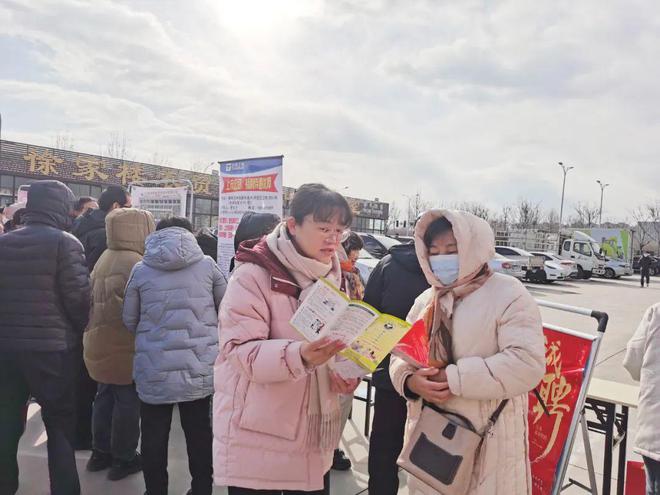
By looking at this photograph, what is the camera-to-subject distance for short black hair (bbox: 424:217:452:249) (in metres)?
1.93

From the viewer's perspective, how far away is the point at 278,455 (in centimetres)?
166

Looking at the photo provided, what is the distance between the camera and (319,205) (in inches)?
66.9

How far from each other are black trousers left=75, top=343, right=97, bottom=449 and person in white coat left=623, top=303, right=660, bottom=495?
3.69 metres

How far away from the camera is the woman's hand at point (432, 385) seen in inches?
69.9

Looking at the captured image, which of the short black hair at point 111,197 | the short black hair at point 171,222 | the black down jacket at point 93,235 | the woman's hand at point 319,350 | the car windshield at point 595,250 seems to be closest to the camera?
the woman's hand at point 319,350

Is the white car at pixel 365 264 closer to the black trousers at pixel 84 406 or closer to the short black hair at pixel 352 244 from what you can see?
the short black hair at pixel 352 244

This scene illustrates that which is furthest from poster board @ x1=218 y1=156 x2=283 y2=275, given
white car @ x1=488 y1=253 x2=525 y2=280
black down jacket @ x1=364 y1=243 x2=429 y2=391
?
white car @ x1=488 y1=253 x2=525 y2=280

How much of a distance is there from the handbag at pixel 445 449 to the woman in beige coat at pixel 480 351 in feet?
0.11

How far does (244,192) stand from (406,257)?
11.0 feet

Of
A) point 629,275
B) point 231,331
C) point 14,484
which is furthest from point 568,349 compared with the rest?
point 629,275

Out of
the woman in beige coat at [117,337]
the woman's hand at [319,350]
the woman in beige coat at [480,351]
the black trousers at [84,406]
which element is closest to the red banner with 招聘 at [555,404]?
the woman in beige coat at [480,351]

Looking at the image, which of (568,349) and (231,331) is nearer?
(231,331)

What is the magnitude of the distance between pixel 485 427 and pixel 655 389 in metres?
0.79

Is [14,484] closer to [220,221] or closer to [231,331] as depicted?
[231,331]
